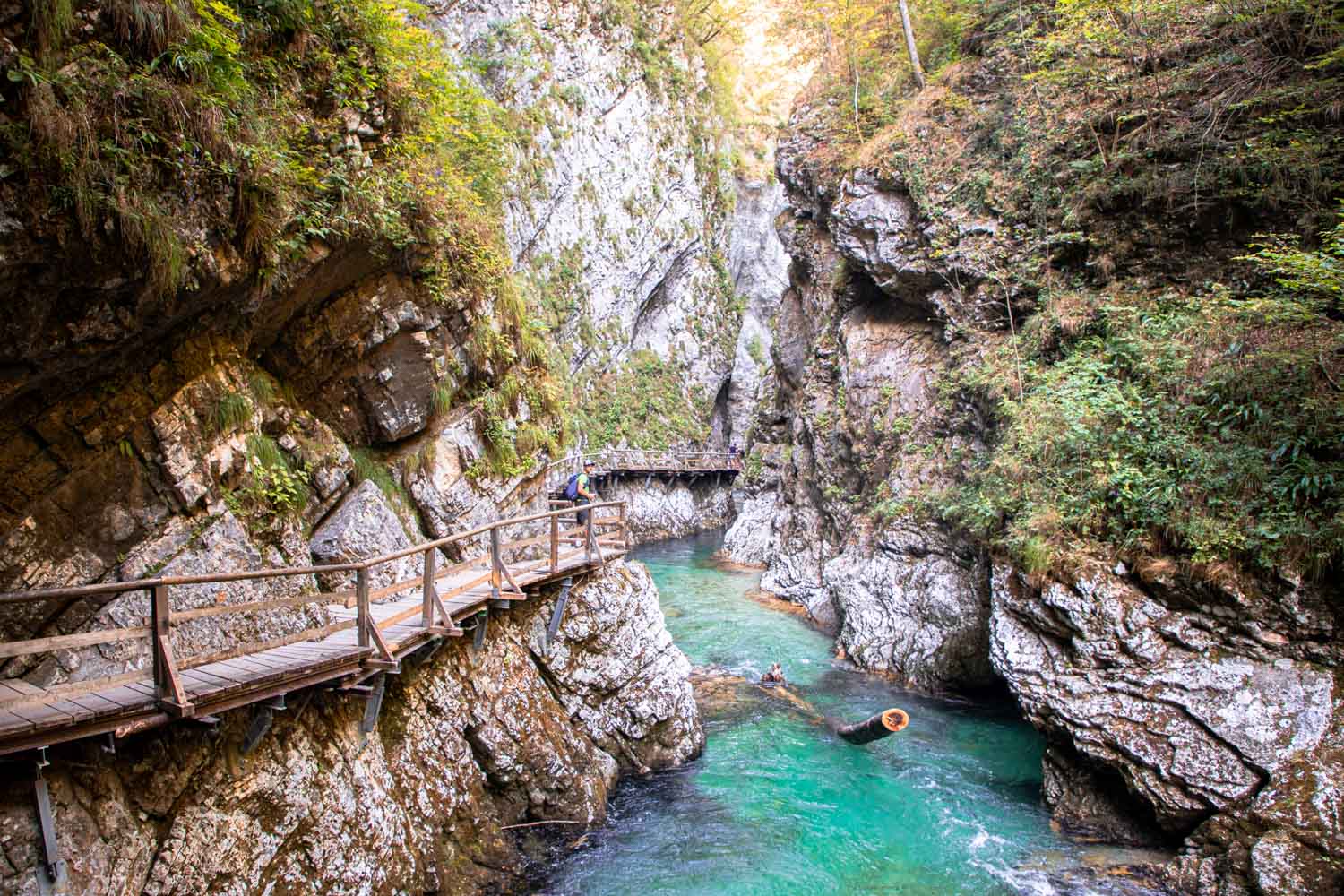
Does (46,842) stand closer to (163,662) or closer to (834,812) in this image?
(163,662)

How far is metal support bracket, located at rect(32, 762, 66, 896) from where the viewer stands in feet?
13.3

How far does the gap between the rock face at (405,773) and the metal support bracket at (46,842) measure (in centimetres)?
7

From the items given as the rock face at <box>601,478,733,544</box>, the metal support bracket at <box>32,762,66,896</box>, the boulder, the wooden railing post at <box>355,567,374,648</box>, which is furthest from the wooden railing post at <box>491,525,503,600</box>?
the rock face at <box>601,478,733,544</box>

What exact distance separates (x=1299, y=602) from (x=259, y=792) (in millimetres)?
11031

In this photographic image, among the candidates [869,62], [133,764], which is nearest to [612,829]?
[133,764]

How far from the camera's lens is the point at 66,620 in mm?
5293

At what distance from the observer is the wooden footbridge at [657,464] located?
2856 cm

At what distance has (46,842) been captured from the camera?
4062 mm

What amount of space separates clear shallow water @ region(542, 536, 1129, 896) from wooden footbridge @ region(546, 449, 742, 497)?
597 inches

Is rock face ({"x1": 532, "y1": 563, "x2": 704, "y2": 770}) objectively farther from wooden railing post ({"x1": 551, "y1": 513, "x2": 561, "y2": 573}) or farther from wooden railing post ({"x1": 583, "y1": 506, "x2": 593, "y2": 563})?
wooden railing post ({"x1": 551, "y1": 513, "x2": 561, "y2": 573})

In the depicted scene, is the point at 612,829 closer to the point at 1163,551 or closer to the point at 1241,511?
the point at 1163,551

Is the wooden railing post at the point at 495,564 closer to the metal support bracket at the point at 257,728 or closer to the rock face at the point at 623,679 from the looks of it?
the rock face at the point at 623,679

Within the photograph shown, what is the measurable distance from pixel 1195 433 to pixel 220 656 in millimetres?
11833

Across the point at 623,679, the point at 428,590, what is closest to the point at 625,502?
the point at 623,679
